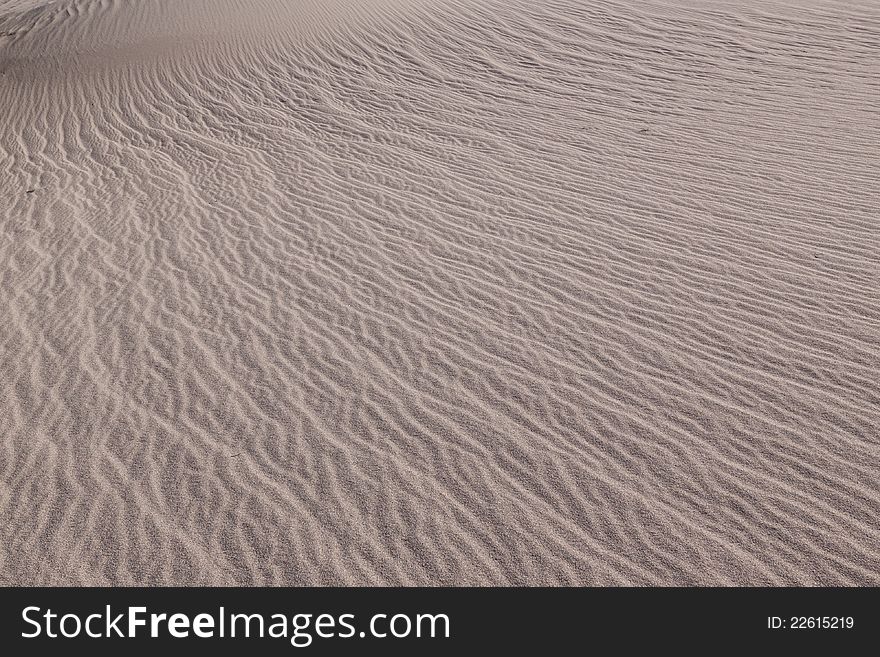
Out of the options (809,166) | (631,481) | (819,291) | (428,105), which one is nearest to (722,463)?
(631,481)

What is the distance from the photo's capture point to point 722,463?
4.00 metres

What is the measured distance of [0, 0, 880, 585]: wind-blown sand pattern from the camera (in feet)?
12.4

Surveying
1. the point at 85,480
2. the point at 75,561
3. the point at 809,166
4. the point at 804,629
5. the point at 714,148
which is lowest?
the point at 804,629

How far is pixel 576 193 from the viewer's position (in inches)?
297

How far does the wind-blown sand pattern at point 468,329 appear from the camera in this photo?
12.4 feet

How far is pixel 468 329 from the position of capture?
215 inches

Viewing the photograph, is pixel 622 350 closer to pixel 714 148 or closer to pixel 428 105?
pixel 714 148

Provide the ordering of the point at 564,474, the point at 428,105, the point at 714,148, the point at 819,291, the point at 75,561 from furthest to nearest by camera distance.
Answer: the point at 428,105 → the point at 714,148 → the point at 819,291 → the point at 564,474 → the point at 75,561

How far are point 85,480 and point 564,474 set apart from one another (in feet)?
9.18

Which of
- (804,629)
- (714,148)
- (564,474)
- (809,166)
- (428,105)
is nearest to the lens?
(804,629)

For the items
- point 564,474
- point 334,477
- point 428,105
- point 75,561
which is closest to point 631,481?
point 564,474

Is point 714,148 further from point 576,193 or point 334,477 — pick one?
point 334,477

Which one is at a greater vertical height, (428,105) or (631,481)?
(428,105)

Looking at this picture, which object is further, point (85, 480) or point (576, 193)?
point (576, 193)
